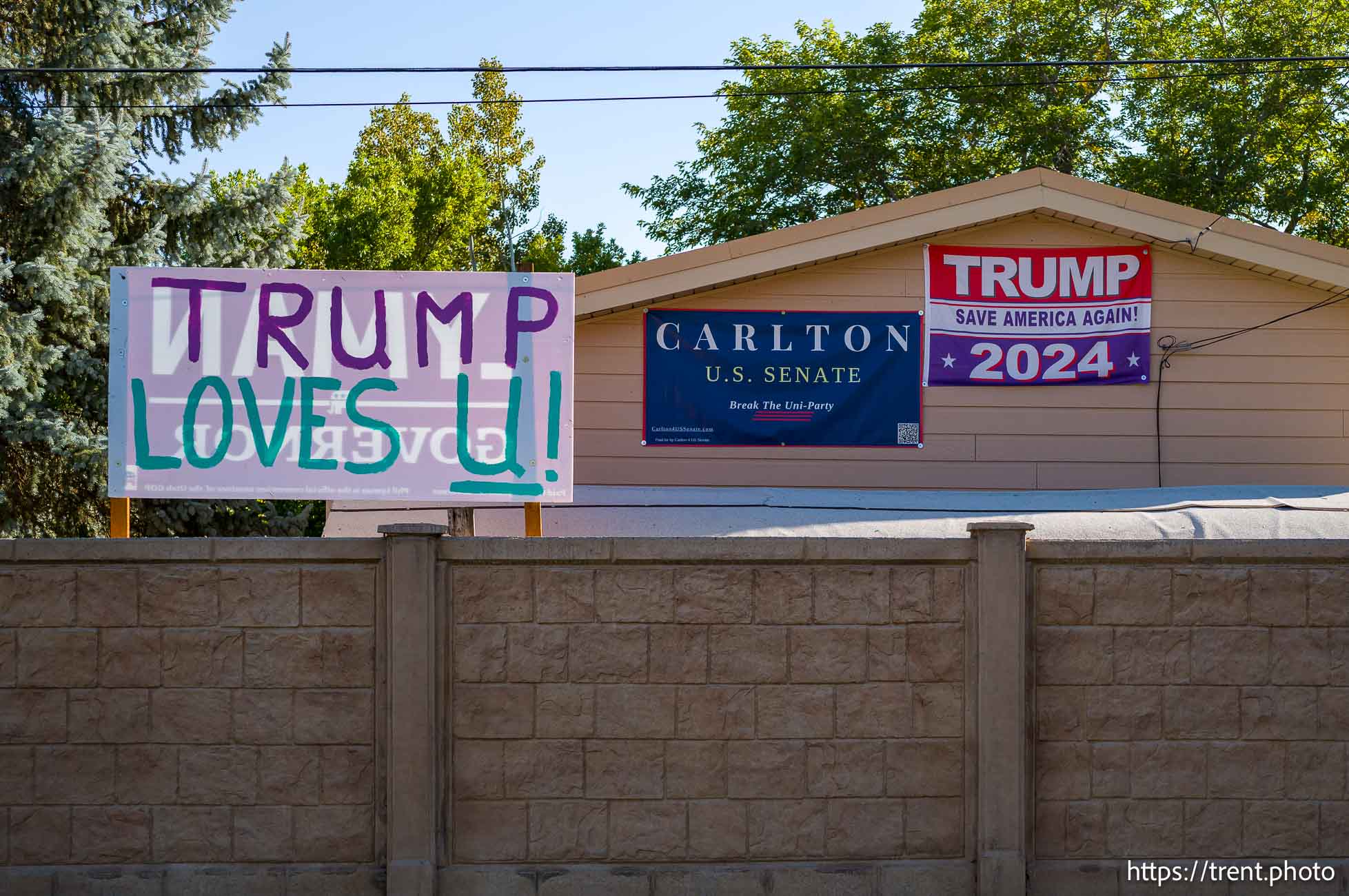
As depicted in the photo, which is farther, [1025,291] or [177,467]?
[1025,291]

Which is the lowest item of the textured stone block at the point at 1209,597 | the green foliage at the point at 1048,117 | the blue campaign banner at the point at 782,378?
the textured stone block at the point at 1209,597

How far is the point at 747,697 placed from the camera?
20.0 feet

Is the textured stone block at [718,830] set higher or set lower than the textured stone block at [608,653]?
lower

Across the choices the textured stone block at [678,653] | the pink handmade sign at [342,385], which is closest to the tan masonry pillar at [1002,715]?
the textured stone block at [678,653]

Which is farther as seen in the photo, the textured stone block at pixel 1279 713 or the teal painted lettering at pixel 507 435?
the teal painted lettering at pixel 507 435

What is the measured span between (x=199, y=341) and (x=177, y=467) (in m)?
0.67

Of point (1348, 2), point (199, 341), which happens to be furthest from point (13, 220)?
point (1348, 2)

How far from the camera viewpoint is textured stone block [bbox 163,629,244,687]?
603cm

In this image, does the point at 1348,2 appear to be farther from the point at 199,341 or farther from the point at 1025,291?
the point at 199,341

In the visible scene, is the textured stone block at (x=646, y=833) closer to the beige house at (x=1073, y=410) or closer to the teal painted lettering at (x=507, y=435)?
the teal painted lettering at (x=507, y=435)

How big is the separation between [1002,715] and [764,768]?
1170 millimetres

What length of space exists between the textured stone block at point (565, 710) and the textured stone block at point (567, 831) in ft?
1.09

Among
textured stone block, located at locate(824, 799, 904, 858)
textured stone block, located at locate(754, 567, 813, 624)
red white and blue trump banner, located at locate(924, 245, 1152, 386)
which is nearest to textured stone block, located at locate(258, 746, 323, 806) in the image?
textured stone block, located at locate(754, 567, 813, 624)

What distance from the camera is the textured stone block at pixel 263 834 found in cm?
600
